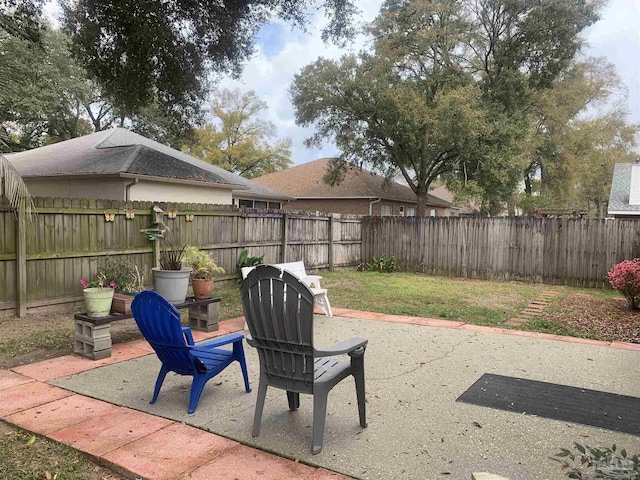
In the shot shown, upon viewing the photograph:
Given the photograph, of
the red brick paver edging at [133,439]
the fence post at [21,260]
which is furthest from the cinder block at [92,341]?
the fence post at [21,260]

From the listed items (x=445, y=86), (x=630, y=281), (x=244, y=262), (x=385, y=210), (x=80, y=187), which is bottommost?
(x=630, y=281)

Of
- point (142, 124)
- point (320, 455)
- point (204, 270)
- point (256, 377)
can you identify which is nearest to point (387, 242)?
point (204, 270)

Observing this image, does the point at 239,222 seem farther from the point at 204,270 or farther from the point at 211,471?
the point at 211,471

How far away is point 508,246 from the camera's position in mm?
12523

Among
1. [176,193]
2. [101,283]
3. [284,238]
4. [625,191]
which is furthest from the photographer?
[625,191]

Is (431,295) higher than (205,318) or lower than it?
lower

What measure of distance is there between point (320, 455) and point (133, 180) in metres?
10.0

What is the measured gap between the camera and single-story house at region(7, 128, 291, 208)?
37.7 feet

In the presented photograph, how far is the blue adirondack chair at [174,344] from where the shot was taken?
3.45m

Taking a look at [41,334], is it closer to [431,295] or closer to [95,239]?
[95,239]

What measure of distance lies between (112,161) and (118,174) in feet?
4.27

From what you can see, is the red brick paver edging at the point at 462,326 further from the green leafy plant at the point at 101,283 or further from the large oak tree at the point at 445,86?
the large oak tree at the point at 445,86

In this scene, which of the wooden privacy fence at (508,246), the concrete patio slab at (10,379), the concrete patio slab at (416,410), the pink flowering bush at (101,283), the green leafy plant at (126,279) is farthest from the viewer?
the wooden privacy fence at (508,246)

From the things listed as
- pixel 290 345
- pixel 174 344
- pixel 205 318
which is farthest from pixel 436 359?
pixel 205 318
